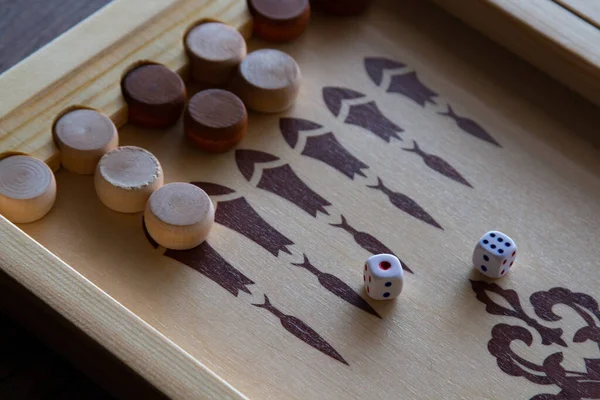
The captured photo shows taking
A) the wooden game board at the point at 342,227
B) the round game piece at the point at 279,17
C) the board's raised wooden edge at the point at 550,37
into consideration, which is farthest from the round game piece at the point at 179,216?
the board's raised wooden edge at the point at 550,37

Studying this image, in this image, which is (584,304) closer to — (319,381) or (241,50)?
(319,381)

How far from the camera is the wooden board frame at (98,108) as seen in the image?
2.72 feet

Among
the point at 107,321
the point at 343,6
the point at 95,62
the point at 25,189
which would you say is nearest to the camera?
the point at 107,321

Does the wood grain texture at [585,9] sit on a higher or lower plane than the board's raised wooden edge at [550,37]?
higher

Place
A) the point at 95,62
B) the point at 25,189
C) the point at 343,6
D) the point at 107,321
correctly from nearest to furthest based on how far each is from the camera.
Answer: the point at 107,321 < the point at 25,189 < the point at 95,62 < the point at 343,6

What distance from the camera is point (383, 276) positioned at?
93 centimetres

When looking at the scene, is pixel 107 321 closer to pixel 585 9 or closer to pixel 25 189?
pixel 25 189

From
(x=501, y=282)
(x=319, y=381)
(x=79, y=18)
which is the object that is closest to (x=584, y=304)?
(x=501, y=282)

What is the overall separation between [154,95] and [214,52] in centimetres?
10

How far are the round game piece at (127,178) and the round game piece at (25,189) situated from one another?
0.18 feet

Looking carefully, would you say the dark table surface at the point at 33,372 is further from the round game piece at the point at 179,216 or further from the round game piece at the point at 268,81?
the round game piece at the point at 268,81

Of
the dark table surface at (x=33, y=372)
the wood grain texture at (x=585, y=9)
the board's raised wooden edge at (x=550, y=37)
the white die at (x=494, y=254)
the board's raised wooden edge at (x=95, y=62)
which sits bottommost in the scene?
the dark table surface at (x=33, y=372)

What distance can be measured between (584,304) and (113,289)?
1.67ft

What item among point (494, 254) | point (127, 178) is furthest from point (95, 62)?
point (494, 254)
